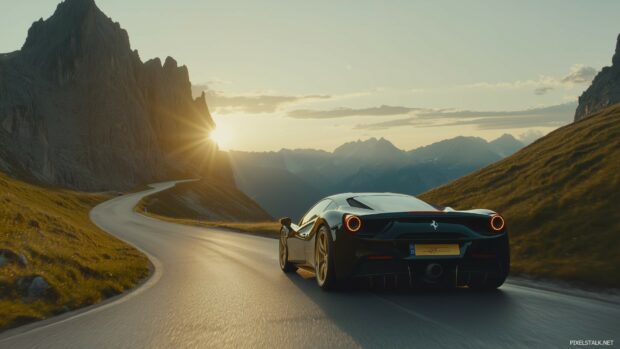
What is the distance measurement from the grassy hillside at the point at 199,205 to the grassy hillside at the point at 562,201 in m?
49.6

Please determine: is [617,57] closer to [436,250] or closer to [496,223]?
[496,223]

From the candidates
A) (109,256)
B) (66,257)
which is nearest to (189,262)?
(109,256)

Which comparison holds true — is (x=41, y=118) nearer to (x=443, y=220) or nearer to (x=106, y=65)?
(x=106, y=65)

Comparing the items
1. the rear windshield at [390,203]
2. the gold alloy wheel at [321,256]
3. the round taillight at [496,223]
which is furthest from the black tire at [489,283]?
the gold alloy wheel at [321,256]

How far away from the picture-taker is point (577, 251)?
43.7 ft

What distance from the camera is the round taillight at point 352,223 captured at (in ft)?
25.2

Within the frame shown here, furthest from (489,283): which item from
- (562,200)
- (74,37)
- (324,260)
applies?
(74,37)

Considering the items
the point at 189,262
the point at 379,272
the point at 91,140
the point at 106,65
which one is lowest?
the point at 189,262

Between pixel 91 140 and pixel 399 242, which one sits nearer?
pixel 399 242

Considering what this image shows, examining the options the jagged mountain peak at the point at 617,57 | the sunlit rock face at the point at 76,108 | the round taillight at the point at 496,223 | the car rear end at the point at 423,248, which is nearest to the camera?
the car rear end at the point at 423,248

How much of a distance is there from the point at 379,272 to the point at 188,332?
2581 millimetres

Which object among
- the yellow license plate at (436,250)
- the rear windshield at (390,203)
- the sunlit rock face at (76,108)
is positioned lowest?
the yellow license plate at (436,250)

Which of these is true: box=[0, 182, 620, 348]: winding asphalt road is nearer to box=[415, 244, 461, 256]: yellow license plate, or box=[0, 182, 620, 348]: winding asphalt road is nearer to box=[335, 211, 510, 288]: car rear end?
box=[335, 211, 510, 288]: car rear end

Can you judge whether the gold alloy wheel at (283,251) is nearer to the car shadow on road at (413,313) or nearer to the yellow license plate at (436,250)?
the car shadow on road at (413,313)
